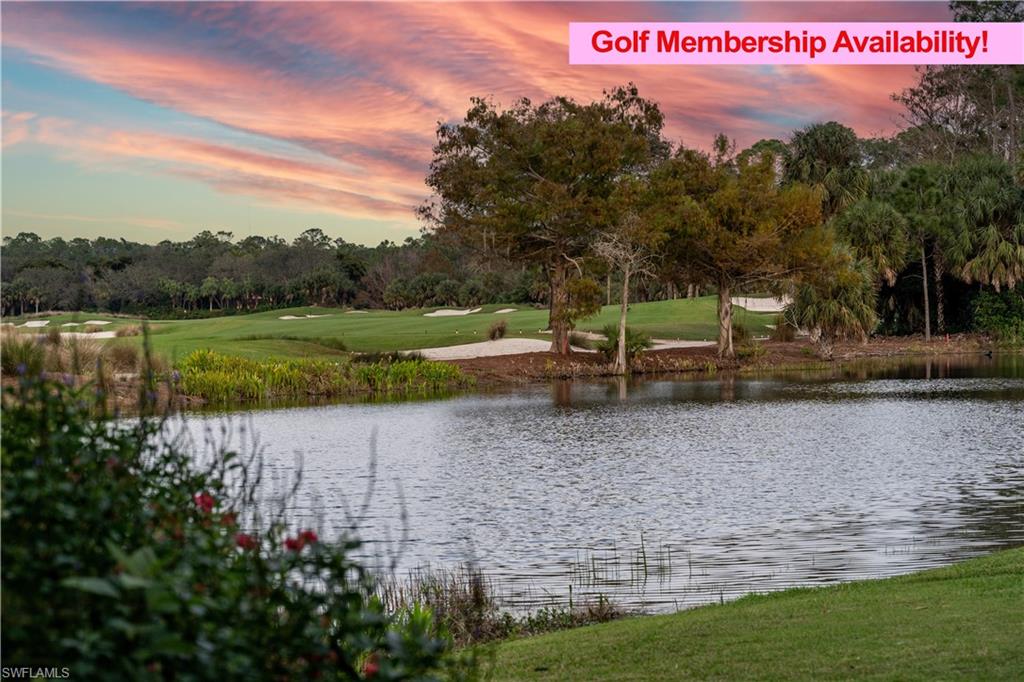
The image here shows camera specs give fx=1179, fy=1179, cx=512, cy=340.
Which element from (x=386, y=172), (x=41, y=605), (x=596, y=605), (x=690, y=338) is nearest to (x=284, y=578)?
(x=41, y=605)

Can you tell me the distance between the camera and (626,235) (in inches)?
1854

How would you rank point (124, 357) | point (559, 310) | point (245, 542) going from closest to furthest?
1. point (245, 542)
2. point (124, 357)
3. point (559, 310)

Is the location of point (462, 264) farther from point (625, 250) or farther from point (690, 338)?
point (625, 250)

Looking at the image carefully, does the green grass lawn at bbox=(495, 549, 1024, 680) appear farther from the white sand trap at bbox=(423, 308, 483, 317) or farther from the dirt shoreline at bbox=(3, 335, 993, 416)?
the white sand trap at bbox=(423, 308, 483, 317)

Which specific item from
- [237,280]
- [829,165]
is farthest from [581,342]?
[237,280]

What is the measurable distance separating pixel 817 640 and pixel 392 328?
174ft

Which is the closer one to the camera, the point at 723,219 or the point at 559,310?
the point at 559,310

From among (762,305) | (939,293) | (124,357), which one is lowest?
(124,357)

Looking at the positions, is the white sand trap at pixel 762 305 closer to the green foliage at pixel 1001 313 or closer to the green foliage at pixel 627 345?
the green foliage at pixel 1001 313

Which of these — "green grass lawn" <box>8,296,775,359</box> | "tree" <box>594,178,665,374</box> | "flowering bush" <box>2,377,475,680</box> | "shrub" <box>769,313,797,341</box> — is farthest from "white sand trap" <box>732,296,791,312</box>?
"flowering bush" <box>2,377,475,680</box>

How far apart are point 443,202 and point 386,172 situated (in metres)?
18.7

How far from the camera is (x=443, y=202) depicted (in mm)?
49125

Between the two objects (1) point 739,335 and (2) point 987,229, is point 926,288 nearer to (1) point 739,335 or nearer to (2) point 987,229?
(2) point 987,229

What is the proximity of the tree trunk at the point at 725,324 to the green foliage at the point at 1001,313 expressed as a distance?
16083 millimetres
